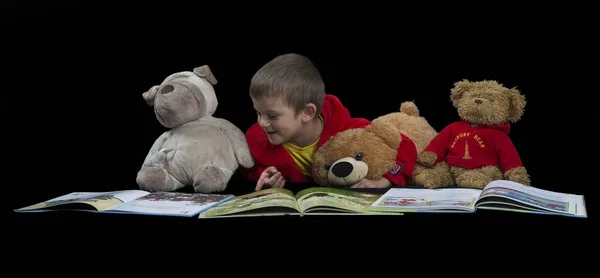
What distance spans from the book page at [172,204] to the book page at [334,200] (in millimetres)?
358

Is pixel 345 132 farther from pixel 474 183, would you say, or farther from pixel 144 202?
pixel 144 202

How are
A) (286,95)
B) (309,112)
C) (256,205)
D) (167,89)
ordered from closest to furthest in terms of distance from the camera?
(256,205), (286,95), (309,112), (167,89)

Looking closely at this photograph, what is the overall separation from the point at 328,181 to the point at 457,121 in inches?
28.2

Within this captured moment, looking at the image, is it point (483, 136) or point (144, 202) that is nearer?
point (144, 202)

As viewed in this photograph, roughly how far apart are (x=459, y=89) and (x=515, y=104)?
0.28 meters

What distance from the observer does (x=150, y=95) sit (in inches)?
159

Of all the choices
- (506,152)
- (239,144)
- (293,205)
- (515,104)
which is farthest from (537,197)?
(239,144)

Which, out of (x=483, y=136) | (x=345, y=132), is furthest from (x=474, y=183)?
(x=345, y=132)

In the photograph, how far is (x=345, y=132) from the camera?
13.0 ft

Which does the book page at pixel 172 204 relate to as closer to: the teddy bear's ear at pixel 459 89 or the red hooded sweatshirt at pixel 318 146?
the red hooded sweatshirt at pixel 318 146

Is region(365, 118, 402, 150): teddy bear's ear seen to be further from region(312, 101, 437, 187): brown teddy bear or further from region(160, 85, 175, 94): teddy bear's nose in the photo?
region(160, 85, 175, 94): teddy bear's nose

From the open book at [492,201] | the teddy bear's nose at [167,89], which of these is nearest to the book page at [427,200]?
the open book at [492,201]

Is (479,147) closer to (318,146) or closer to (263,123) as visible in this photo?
(318,146)

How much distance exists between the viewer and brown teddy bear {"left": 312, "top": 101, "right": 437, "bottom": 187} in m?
3.82
